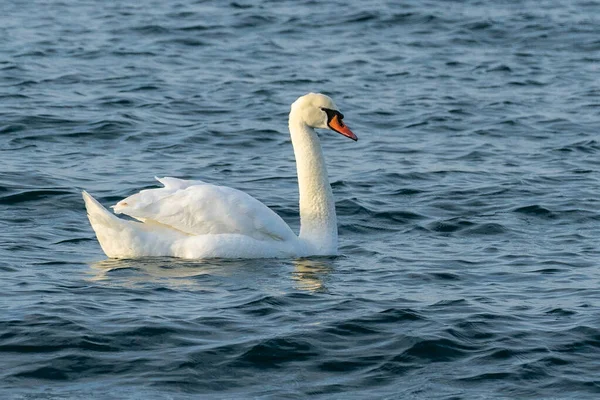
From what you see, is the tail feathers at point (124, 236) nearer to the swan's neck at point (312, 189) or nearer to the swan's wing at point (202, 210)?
the swan's wing at point (202, 210)

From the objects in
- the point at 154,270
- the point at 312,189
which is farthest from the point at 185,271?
the point at 312,189

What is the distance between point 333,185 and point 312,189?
2394mm

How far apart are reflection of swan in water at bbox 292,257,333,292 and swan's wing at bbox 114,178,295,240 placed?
1.01ft

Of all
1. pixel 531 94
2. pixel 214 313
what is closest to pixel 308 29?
pixel 531 94

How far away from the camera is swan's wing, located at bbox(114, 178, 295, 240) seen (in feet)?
35.1

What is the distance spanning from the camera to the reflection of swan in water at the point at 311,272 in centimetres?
1015

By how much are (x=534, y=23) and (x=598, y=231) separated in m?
11.6

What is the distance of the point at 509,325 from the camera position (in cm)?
911

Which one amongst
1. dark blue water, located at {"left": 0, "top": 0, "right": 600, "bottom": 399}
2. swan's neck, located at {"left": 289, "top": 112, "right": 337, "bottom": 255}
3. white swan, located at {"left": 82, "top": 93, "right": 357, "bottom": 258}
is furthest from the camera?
swan's neck, located at {"left": 289, "top": 112, "right": 337, "bottom": 255}

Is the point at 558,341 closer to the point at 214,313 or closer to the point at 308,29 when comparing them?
the point at 214,313

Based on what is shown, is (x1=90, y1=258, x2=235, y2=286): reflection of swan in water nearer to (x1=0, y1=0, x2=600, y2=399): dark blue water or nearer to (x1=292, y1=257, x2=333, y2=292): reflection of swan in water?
(x1=0, y1=0, x2=600, y2=399): dark blue water

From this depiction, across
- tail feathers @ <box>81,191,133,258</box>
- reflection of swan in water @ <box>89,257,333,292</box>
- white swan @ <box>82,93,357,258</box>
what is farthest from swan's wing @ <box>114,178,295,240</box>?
reflection of swan in water @ <box>89,257,333,292</box>

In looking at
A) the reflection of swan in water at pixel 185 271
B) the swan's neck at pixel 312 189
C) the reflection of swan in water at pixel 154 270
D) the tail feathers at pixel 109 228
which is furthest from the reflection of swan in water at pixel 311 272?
the tail feathers at pixel 109 228

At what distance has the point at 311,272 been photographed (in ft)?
34.9
